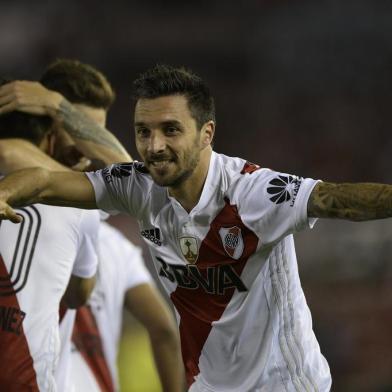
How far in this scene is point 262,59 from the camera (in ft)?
47.9

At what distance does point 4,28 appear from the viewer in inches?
601

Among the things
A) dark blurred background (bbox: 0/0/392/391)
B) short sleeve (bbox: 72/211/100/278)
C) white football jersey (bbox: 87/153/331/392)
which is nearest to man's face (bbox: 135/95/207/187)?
white football jersey (bbox: 87/153/331/392)

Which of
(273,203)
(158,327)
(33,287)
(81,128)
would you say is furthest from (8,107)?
(158,327)

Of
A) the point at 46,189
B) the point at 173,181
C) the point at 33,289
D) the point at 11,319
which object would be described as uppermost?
the point at 173,181

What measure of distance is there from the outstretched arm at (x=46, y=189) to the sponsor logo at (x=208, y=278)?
40 cm

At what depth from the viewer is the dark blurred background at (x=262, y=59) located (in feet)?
43.8

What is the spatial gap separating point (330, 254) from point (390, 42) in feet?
16.9

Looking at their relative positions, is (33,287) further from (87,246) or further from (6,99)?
(6,99)

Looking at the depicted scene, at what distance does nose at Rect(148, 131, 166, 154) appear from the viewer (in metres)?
3.21

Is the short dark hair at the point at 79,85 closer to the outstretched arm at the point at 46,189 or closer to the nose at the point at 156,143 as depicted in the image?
the outstretched arm at the point at 46,189

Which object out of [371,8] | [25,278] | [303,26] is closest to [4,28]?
[303,26]

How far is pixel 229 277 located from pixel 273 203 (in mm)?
385

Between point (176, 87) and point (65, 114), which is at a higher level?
point (176, 87)

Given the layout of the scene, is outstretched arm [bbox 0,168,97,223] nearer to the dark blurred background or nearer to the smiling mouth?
the smiling mouth
